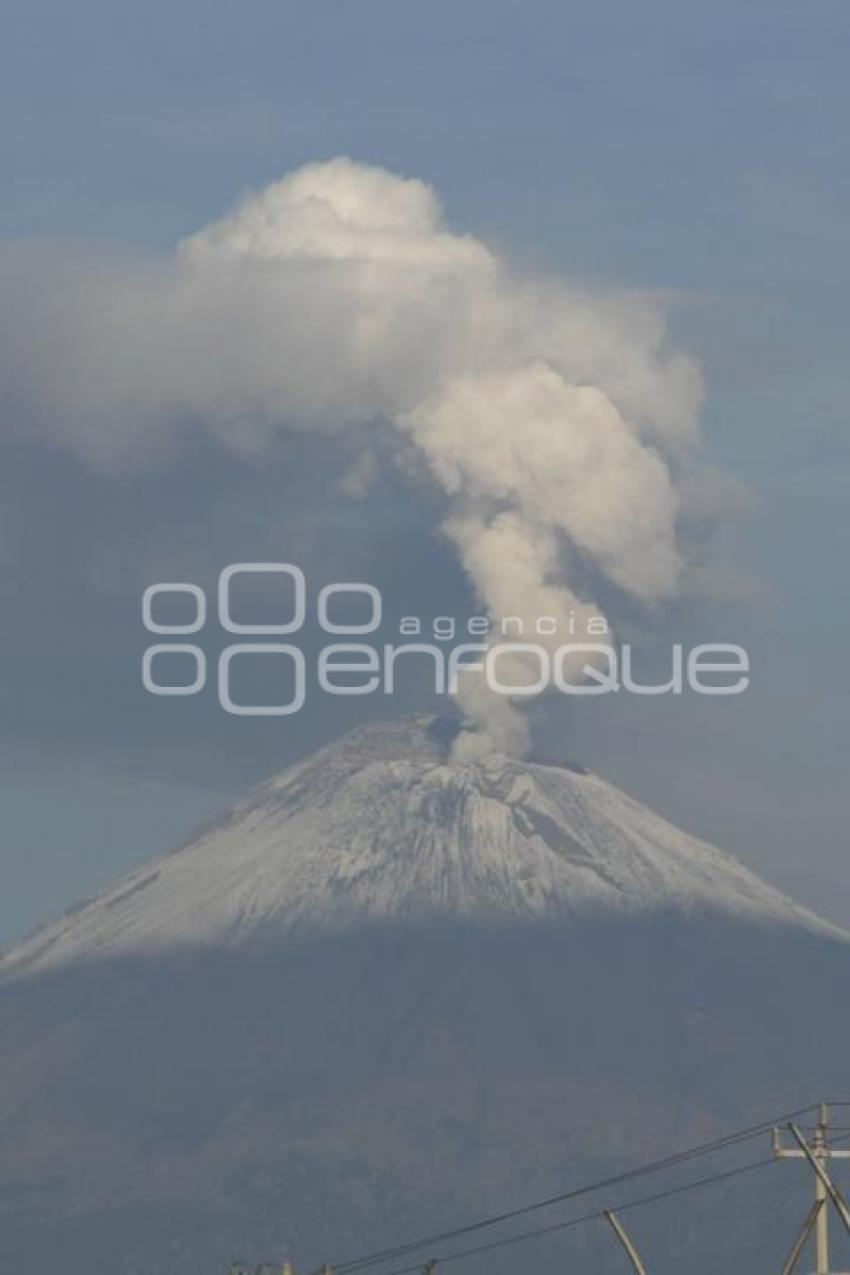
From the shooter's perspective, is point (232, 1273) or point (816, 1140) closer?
point (816, 1140)

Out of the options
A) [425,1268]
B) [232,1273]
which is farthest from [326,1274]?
[232,1273]

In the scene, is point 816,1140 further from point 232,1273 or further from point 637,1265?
point 232,1273

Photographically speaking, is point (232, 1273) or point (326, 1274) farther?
point (232, 1273)

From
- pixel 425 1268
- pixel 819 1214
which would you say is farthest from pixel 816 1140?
pixel 425 1268

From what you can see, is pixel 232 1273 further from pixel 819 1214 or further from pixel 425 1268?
Result: pixel 819 1214

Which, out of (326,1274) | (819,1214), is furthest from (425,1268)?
(819,1214)

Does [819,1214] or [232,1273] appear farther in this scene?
[232,1273]
